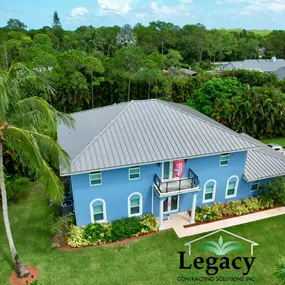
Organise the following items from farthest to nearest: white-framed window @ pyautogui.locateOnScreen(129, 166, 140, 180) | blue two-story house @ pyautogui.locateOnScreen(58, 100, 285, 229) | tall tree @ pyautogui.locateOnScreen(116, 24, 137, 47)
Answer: tall tree @ pyautogui.locateOnScreen(116, 24, 137, 47), white-framed window @ pyautogui.locateOnScreen(129, 166, 140, 180), blue two-story house @ pyautogui.locateOnScreen(58, 100, 285, 229)

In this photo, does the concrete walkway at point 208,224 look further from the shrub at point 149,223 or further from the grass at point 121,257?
the shrub at point 149,223

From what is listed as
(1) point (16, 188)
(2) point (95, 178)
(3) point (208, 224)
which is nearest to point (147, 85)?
(1) point (16, 188)

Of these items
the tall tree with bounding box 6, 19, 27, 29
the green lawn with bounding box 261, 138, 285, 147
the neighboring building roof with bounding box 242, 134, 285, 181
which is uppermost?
the tall tree with bounding box 6, 19, 27, 29

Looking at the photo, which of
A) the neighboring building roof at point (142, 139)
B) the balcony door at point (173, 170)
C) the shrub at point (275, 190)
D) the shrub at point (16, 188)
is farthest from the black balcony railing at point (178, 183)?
the shrub at point (16, 188)

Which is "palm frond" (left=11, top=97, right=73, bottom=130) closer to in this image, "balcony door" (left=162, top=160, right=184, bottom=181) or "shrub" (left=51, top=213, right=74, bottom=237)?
"shrub" (left=51, top=213, right=74, bottom=237)

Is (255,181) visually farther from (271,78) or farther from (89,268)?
(271,78)

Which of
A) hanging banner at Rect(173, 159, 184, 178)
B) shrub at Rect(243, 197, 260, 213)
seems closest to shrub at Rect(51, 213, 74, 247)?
hanging banner at Rect(173, 159, 184, 178)

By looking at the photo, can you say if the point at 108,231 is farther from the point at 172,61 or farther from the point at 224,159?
the point at 172,61
